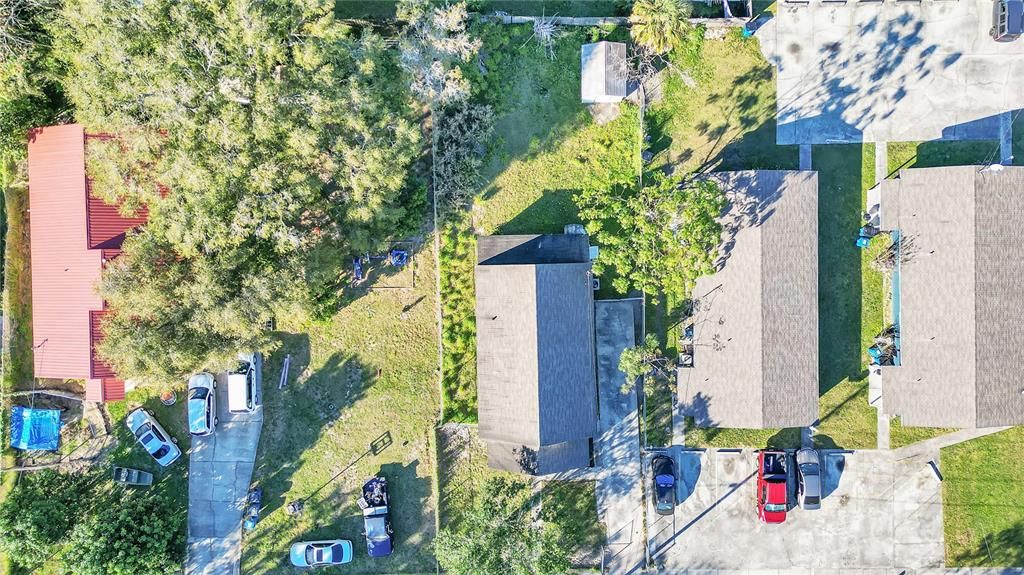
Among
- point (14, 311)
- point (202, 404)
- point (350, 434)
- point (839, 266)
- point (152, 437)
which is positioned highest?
point (839, 266)

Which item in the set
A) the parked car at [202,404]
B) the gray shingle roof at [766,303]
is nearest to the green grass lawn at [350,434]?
the parked car at [202,404]

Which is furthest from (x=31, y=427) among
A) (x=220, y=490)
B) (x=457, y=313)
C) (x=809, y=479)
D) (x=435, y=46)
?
(x=809, y=479)

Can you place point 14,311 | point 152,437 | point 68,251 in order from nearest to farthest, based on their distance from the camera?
point 68,251
point 152,437
point 14,311

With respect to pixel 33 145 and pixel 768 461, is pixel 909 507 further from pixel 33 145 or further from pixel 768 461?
pixel 33 145

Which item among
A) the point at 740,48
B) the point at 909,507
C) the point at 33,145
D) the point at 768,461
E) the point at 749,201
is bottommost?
the point at 909,507

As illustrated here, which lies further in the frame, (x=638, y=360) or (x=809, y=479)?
(x=809, y=479)

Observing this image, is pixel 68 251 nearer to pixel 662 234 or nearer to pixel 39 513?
pixel 39 513

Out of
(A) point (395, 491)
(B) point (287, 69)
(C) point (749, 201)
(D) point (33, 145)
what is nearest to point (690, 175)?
(C) point (749, 201)
